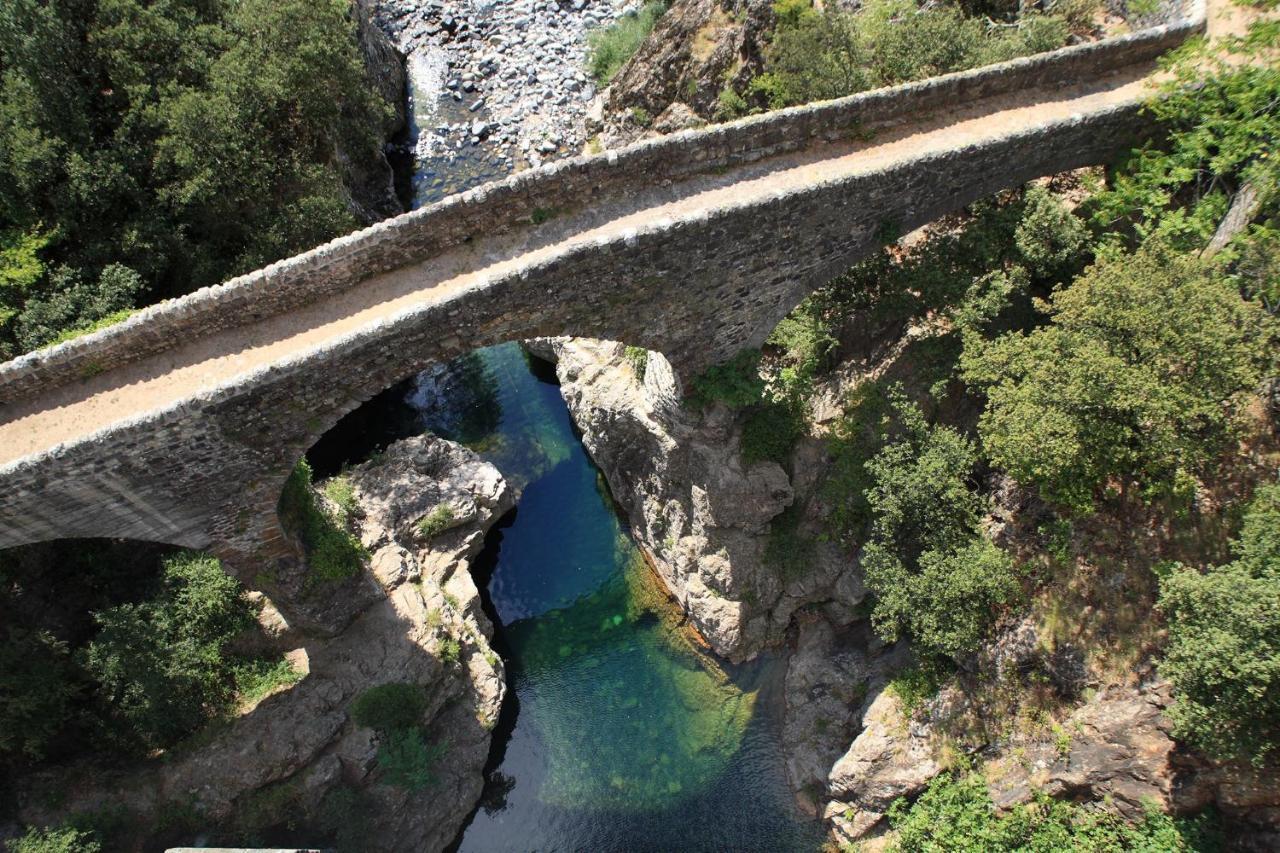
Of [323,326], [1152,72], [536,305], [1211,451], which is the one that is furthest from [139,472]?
[1152,72]

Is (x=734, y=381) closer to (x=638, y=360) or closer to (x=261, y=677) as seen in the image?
(x=638, y=360)

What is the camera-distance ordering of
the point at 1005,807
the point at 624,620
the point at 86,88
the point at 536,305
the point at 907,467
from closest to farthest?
1. the point at 536,305
2. the point at 1005,807
3. the point at 907,467
4. the point at 86,88
5. the point at 624,620

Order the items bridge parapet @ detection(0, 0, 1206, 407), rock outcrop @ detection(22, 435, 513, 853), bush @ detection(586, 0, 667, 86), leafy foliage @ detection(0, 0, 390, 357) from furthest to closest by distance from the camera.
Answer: bush @ detection(586, 0, 667, 86) → leafy foliage @ detection(0, 0, 390, 357) → rock outcrop @ detection(22, 435, 513, 853) → bridge parapet @ detection(0, 0, 1206, 407)

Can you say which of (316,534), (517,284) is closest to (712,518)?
(517,284)

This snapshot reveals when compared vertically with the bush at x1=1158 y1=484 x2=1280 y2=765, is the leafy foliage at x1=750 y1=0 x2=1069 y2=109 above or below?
above

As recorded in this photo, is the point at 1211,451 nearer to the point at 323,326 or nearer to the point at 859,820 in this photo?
the point at 859,820

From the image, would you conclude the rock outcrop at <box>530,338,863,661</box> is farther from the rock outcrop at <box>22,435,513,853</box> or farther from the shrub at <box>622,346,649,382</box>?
the rock outcrop at <box>22,435,513,853</box>

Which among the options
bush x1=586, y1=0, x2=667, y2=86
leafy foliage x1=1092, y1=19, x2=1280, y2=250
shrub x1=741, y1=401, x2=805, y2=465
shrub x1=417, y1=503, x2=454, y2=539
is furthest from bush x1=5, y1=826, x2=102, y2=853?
bush x1=586, y1=0, x2=667, y2=86
